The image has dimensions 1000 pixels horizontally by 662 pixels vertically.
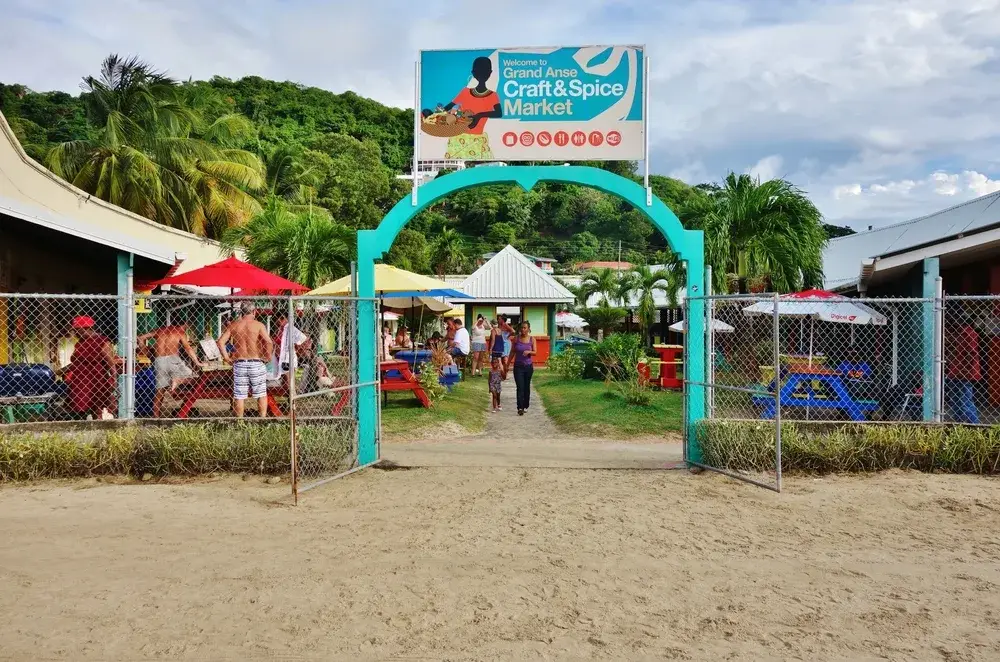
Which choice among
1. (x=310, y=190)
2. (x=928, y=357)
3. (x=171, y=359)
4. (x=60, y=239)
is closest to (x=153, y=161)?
(x=310, y=190)

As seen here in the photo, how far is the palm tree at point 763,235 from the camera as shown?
697 inches

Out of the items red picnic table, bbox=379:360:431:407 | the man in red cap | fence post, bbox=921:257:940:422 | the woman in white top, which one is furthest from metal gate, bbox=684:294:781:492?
the woman in white top

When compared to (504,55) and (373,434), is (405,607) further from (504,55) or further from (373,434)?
(504,55)

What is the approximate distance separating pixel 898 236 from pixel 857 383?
1530 cm

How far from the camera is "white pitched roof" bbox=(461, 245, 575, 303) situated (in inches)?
1103

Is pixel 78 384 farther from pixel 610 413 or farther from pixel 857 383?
pixel 857 383

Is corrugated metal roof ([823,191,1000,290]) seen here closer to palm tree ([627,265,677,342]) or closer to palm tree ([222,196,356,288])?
palm tree ([627,265,677,342])

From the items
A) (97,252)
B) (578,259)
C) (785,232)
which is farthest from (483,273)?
(578,259)

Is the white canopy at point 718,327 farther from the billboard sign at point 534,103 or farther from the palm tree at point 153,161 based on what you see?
the palm tree at point 153,161

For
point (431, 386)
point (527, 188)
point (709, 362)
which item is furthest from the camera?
point (431, 386)

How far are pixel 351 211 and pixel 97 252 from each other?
36.3 metres

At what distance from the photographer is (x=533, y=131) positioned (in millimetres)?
9484

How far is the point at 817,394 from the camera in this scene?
37.1 feet

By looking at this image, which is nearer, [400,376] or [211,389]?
[211,389]
